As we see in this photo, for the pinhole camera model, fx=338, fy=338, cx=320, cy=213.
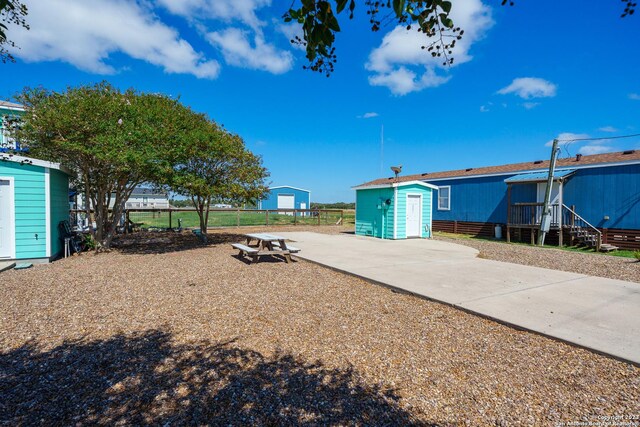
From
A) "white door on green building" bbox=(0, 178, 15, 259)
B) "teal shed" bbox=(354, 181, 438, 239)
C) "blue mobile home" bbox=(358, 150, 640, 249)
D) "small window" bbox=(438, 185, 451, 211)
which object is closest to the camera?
"white door on green building" bbox=(0, 178, 15, 259)

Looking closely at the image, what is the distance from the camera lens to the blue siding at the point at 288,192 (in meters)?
35.0

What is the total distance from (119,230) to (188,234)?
3.05 m

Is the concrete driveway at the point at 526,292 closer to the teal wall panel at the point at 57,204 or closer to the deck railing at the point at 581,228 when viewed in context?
the teal wall panel at the point at 57,204

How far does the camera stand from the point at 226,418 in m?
2.21

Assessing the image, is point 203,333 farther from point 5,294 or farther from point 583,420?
point 5,294

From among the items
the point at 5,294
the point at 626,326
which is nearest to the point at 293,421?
the point at 626,326

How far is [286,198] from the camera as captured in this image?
35.9 metres

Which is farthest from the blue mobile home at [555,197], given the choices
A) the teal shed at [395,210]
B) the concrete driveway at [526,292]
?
the concrete driveway at [526,292]

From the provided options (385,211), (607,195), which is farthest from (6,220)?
(607,195)

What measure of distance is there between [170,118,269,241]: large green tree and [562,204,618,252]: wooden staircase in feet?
38.5

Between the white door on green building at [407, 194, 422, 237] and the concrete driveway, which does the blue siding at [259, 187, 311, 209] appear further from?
the concrete driveway

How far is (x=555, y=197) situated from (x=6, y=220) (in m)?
17.7

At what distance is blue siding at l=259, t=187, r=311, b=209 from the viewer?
3500 centimetres

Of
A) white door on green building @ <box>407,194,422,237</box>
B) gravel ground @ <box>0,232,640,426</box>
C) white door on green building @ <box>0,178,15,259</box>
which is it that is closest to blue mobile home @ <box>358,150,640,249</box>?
white door on green building @ <box>407,194,422,237</box>
